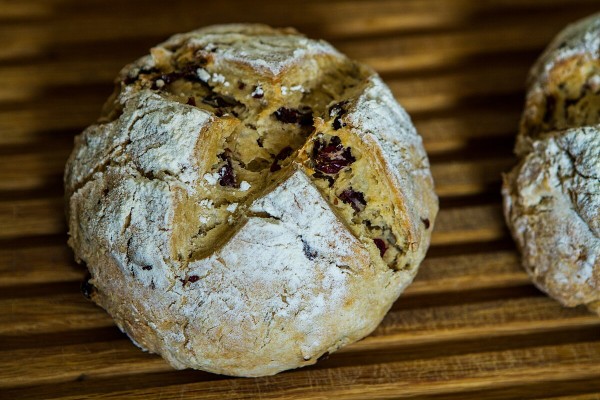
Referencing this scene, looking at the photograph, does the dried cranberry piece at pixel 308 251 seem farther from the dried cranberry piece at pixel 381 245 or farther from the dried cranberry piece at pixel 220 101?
the dried cranberry piece at pixel 220 101

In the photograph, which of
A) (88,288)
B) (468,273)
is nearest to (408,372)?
(468,273)

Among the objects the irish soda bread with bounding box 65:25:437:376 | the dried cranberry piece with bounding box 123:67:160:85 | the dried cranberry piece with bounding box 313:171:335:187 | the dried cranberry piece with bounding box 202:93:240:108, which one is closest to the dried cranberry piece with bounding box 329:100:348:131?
the irish soda bread with bounding box 65:25:437:376

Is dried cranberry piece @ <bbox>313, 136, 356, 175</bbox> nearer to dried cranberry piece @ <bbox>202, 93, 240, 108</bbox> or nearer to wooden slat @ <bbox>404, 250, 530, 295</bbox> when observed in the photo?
dried cranberry piece @ <bbox>202, 93, 240, 108</bbox>

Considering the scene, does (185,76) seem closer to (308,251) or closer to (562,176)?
(308,251)

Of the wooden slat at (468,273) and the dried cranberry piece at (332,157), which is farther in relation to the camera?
the wooden slat at (468,273)

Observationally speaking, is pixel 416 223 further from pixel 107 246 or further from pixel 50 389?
pixel 50 389

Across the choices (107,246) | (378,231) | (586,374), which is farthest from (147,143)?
(586,374)

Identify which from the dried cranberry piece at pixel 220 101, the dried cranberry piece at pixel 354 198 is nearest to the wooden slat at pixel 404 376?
the dried cranberry piece at pixel 354 198
